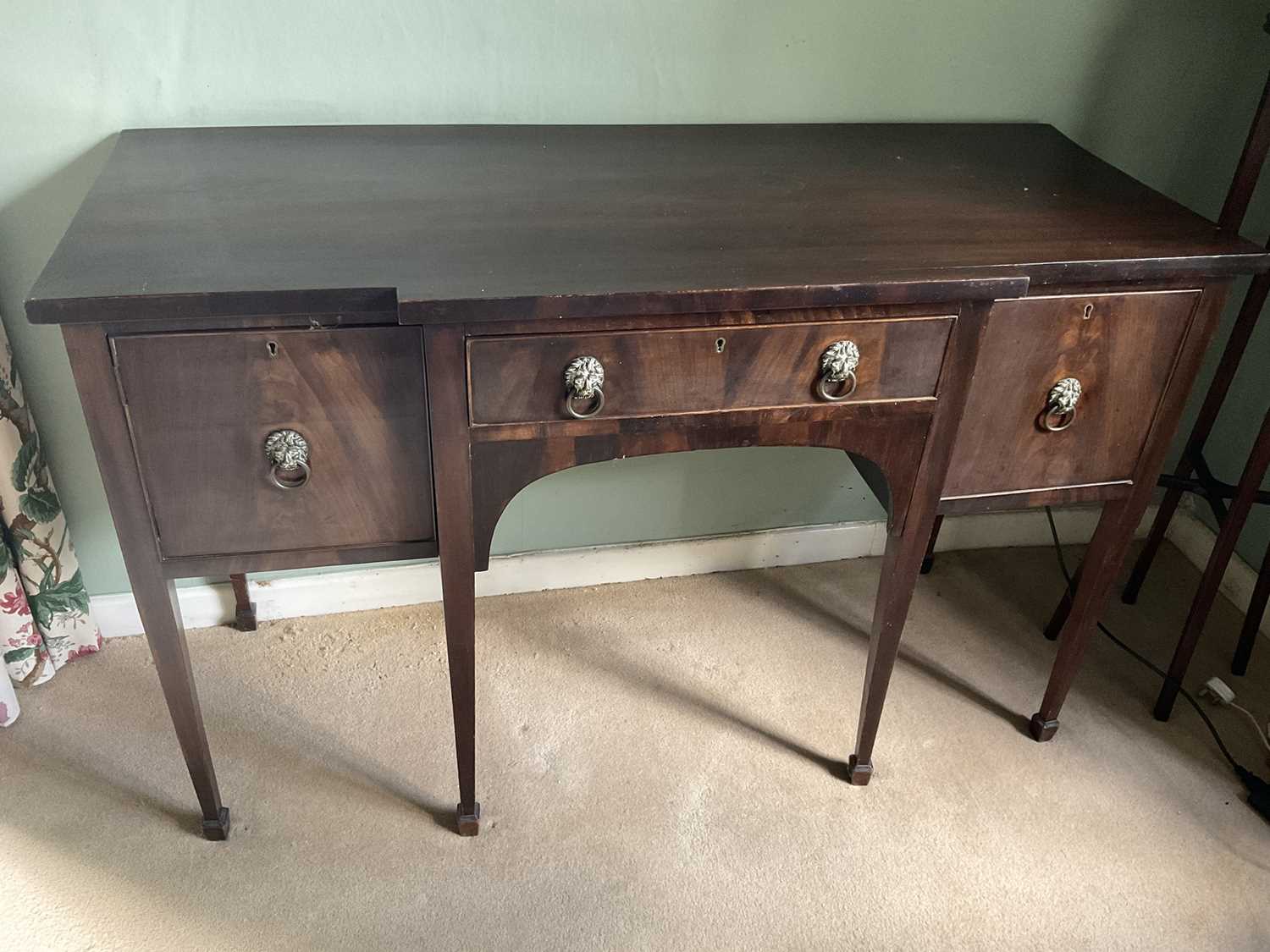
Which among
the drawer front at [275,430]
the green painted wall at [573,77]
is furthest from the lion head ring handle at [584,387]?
the green painted wall at [573,77]

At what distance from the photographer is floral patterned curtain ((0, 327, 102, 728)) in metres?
1.43

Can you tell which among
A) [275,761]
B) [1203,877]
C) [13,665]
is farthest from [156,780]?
[1203,877]

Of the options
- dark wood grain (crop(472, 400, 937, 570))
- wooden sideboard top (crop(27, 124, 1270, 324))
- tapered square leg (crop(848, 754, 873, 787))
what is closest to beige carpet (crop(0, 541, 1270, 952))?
tapered square leg (crop(848, 754, 873, 787))

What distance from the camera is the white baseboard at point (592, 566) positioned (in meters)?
1.72


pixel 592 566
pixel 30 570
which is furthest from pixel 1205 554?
pixel 30 570

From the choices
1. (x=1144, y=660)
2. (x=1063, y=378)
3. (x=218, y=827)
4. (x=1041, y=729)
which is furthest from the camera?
(x=1144, y=660)

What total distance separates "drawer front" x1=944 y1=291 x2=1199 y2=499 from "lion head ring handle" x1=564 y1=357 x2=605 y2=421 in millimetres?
449

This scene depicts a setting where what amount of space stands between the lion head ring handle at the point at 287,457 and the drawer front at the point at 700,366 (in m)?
0.18

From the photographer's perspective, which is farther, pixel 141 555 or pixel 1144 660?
pixel 1144 660

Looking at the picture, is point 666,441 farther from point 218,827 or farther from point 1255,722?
point 1255,722

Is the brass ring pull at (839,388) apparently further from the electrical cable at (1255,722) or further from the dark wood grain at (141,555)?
the electrical cable at (1255,722)

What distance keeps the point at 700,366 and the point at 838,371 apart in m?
0.15

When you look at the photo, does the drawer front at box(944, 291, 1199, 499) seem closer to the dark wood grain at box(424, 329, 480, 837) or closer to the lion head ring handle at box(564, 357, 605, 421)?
the lion head ring handle at box(564, 357, 605, 421)

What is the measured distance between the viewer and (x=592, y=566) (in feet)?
6.04
